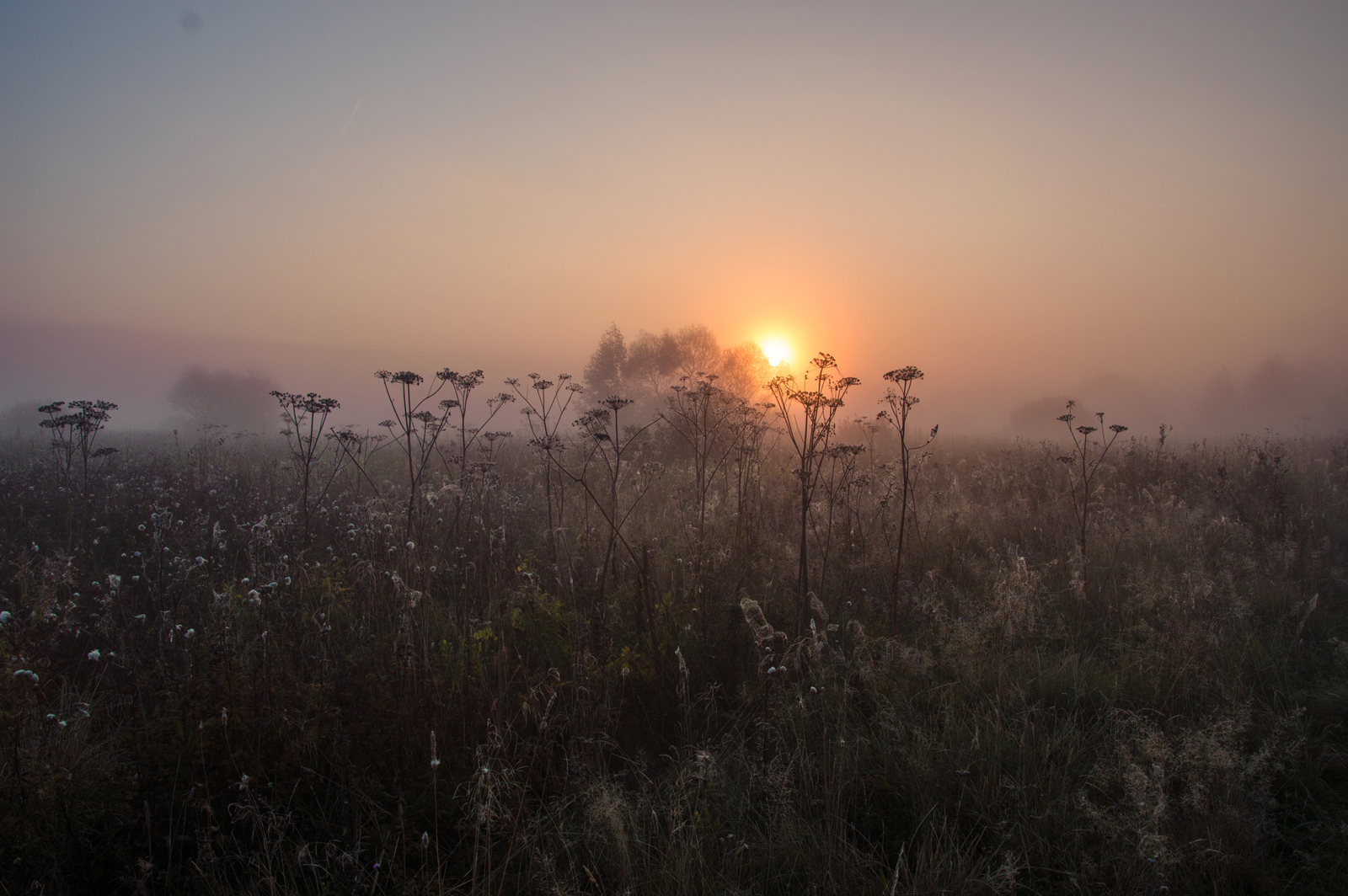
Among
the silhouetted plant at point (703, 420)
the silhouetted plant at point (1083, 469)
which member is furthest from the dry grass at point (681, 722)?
the silhouetted plant at point (703, 420)

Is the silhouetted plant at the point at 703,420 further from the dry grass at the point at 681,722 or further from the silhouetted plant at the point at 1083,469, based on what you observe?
the silhouetted plant at the point at 1083,469

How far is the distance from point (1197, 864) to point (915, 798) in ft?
3.47

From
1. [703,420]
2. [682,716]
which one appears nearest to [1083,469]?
[703,420]

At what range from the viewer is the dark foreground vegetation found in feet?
7.40

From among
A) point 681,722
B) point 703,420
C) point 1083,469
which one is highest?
point 703,420

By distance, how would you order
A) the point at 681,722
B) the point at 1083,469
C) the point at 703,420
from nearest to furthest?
the point at 681,722
the point at 703,420
the point at 1083,469

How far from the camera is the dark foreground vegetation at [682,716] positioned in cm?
226

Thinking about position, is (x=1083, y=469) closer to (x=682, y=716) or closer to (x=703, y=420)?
(x=703, y=420)

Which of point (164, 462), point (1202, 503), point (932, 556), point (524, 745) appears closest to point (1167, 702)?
point (932, 556)

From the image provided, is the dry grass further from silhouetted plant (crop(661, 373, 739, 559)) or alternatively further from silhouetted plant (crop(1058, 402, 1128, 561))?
silhouetted plant (crop(661, 373, 739, 559))

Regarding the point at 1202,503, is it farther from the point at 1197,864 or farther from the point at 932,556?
the point at 1197,864

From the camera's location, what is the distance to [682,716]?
3.62 metres

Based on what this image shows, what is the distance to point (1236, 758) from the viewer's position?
266cm

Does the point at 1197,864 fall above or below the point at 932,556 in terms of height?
below
